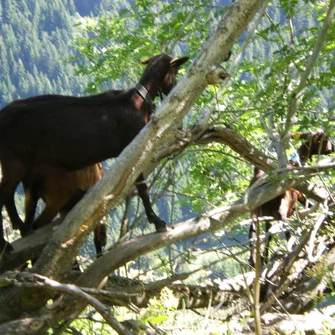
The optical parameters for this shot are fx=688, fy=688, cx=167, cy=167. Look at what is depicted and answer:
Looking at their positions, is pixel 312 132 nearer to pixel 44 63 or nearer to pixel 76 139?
pixel 76 139

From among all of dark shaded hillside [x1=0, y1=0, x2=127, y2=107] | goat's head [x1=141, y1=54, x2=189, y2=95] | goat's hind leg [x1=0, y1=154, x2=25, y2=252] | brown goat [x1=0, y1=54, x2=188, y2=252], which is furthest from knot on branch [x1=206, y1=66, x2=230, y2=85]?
dark shaded hillside [x1=0, y1=0, x2=127, y2=107]

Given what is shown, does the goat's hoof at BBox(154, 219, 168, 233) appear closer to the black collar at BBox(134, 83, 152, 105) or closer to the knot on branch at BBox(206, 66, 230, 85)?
the black collar at BBox(134, 83, 152, 105)

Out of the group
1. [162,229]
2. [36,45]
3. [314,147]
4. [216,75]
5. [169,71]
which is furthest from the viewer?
[36,45]

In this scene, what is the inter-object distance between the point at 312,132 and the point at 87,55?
4.89 meters

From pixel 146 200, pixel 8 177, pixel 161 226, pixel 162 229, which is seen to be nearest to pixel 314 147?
pixel 146 200

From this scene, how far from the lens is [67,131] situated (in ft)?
17.6

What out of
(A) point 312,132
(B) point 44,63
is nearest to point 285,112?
(A) point 312,132

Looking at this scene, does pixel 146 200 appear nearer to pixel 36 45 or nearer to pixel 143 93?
pixel 143 93

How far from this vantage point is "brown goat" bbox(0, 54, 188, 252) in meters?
5.12

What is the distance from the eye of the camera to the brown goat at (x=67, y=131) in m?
5.12

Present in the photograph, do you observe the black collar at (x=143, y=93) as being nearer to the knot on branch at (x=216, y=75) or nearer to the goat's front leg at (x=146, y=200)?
the goat's front leg at (x=146, y=200)

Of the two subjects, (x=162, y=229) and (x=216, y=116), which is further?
(x=216, y=116)

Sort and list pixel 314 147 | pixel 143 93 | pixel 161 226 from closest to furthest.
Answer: pixel 161 226
pixel 143 93
pixel 314 147

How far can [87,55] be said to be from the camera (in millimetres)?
10711
